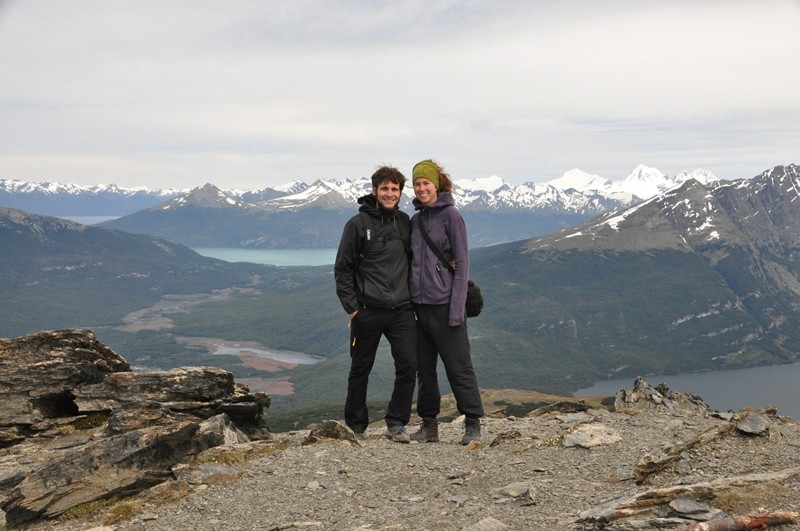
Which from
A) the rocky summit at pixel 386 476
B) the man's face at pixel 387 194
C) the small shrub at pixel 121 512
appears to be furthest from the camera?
the man's face at pixel 387 194

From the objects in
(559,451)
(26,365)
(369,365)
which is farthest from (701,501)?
(26,365)

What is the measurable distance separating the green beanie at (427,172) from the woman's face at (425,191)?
79 mm

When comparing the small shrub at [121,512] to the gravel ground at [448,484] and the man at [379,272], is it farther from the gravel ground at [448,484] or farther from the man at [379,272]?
the man at [379,272]

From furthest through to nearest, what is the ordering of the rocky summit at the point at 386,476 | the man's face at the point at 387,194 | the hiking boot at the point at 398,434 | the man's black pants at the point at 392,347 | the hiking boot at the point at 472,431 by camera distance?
1. the hiking boot at the point at 398,434
2. the hiking boot at the point at 472,431
3. the man's black pants at the point at 392,347
4. the man's face at the point at 387,194
5. the rocky summit at the point at 386,476

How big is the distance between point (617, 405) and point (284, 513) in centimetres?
1552

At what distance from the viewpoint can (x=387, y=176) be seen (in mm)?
14039

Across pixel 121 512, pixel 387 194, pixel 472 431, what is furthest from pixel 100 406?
pixel 387 194

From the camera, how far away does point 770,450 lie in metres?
12.3

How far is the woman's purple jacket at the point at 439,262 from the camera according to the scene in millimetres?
13820

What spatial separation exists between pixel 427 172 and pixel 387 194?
1014mm

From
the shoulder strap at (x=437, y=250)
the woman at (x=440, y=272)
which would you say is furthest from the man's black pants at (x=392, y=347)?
the shoulder strap at (x=437, y=250)

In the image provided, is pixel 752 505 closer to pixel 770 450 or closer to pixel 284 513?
pixel 770 450

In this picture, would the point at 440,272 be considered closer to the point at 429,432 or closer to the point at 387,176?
the point at 387,176

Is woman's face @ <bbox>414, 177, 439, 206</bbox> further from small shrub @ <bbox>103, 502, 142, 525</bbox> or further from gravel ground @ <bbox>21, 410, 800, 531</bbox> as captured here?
small shrub @ <bbox>103, 502, 142, 525</bbox>
